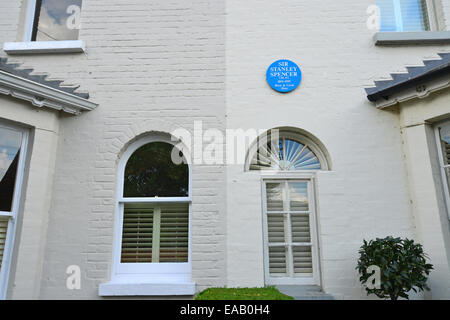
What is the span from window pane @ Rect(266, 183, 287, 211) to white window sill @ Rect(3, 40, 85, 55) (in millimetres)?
3433

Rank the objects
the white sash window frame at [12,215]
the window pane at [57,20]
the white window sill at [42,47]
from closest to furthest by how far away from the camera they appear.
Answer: the white sash window frame at [12,215] < the white window sill at [42,47] < the window pane at [57,20]

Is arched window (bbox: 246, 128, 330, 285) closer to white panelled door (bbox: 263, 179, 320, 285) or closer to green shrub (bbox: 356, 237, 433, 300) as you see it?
white panelled door (bbox: 263, 179, 320, 285)

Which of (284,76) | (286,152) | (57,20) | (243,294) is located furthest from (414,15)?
(57,20)

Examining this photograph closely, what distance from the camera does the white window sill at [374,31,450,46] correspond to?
4855mm

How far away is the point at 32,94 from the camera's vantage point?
13.7ft

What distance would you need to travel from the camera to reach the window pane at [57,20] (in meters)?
5.34

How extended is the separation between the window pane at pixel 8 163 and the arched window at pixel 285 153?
3.09 m

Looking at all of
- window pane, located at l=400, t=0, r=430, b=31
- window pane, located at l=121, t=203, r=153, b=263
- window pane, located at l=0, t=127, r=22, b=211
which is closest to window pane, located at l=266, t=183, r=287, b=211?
window pane, located at l=121, t=203, r=153, b=263

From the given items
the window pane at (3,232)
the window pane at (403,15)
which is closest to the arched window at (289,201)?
the window pane at (403,15)

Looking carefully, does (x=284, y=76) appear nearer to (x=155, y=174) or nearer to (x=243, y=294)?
(x=155, y=174)

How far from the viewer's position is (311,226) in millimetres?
4539

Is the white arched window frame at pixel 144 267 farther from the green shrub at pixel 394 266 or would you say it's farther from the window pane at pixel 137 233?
the green shrub at pixel 394 266
